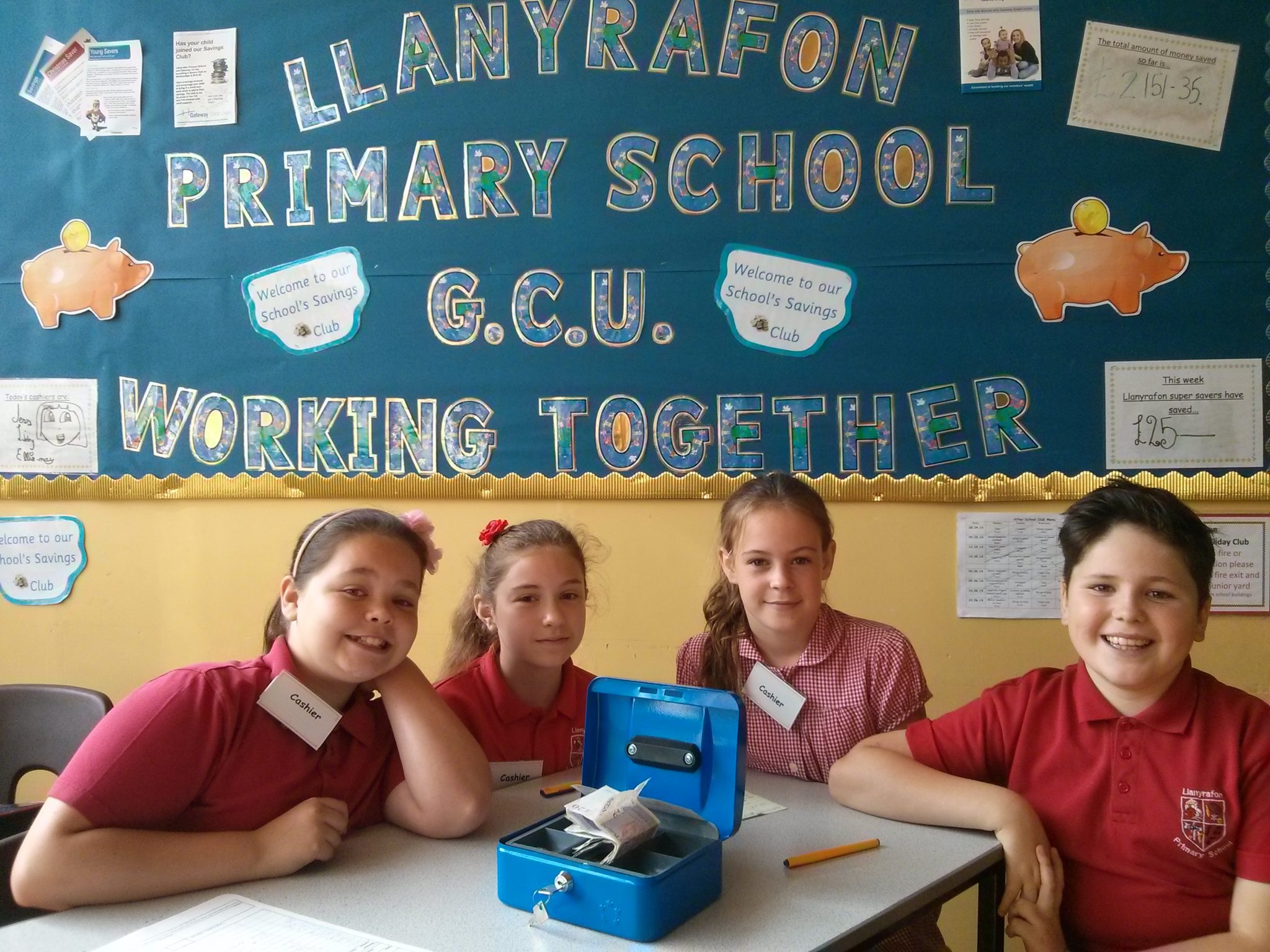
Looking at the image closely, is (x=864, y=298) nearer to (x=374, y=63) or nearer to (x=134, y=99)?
(x=374, y=63)

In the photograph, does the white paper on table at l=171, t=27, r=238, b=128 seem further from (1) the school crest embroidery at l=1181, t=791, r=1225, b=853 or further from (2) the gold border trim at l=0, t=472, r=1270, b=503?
(1) the school crest embroidery at l=1181, t=791, r=1225, b=853

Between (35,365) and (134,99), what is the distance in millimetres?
775

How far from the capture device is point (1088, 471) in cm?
236

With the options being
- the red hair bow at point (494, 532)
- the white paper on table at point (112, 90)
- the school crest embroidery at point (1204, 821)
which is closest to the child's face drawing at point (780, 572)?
the red hair bow at point (494, 532)

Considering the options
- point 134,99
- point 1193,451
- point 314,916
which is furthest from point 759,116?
point 314,916

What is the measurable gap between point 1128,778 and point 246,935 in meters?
1.10

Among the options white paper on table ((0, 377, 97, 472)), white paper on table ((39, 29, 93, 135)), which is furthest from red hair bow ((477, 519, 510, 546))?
white paper on table ((39, 29, 93, 135))

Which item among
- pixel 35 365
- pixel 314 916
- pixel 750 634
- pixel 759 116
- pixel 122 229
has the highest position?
pixel 759 116

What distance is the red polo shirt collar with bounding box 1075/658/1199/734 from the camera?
1.37 meters

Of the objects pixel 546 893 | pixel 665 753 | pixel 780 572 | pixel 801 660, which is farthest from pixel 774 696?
pixel 546 893

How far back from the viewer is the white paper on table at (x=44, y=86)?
9.37ft

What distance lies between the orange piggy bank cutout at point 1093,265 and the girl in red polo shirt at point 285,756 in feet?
5.13

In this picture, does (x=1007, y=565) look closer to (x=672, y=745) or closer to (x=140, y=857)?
(x=672, y=745)

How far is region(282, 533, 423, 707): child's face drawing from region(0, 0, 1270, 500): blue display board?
1159 mm
